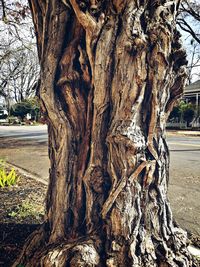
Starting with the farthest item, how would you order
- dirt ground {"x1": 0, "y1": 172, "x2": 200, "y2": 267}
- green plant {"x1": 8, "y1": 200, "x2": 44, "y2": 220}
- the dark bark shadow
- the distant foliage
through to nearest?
the distant foliage → green plant {"x1": 8, "y1": 200, "x2": 44, "y2": 220} → dirt ground {"x1": 0, "y1": 172, "x2": 200, "y2": 267} → the dark bark shadow

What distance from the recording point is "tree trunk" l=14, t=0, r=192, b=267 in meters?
1.77

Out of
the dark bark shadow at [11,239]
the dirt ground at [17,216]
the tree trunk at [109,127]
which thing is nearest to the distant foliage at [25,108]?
the dirt ground at [17,216]

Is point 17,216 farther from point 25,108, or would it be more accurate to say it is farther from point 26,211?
point 25,108

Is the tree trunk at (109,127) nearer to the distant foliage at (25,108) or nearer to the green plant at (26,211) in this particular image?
the green plant at (26,211)

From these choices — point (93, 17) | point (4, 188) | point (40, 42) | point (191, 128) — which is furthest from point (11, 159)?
point (191, 128)

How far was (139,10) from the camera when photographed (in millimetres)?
1744

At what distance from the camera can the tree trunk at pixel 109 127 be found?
5.82 ft

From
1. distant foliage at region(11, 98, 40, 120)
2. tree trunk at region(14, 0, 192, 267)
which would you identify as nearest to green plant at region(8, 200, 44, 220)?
tree trunk at region(14, 0, 192, 267)

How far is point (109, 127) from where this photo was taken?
74.6 inches

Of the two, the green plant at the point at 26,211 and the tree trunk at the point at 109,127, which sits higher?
the tree trunk at the point at 109,127

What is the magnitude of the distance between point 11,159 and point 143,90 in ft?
24.5

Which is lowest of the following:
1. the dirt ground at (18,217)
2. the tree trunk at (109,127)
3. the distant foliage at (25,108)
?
the dirt ground at (18,217)

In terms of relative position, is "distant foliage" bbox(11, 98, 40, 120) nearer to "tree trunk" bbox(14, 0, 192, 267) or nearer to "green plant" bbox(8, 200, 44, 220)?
"green plant" bbox(8, 200, 44, 220)

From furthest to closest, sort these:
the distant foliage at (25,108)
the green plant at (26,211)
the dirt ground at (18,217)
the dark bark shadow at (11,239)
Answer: the distant foliage at (25,108) → the green plant at (26,211) → the dirt ground at (18,217) → the dark bark shadow at (11,239)
